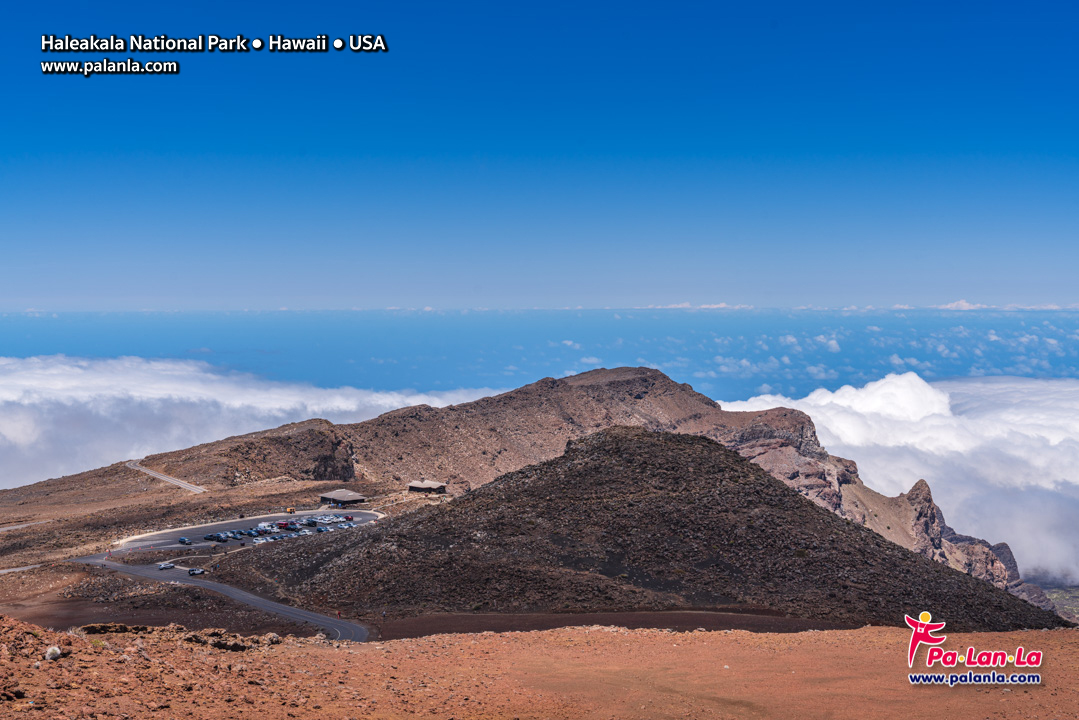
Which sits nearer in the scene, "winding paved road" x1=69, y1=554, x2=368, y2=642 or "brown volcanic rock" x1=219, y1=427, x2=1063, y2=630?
"winding paved road" x1=69, y1=554, x2=368, y2=642

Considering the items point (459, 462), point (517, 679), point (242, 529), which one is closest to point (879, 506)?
point (459, 462)

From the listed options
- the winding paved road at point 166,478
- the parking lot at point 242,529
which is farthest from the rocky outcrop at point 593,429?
the parking lot at point 242,529

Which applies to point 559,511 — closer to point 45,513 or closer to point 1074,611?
point 45,513

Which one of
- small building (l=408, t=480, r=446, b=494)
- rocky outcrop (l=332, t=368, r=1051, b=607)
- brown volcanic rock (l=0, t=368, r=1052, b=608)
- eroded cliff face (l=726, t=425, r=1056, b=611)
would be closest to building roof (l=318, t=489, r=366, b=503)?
brown volcanic rock (l=0, t=368, r=1052, b=608)

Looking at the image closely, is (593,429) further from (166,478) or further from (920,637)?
(920,637)

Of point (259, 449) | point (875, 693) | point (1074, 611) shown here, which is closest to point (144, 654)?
→ point (875, 693)

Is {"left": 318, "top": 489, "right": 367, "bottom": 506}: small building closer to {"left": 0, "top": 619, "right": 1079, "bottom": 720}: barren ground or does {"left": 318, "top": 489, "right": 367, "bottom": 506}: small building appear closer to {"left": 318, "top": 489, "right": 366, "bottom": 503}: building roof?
{"left": 318, "top": 489, "right": 366, "bottom": 503}: building roof

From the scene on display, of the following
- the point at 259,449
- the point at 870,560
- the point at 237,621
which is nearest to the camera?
the point at 237,621
